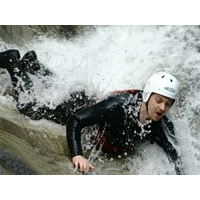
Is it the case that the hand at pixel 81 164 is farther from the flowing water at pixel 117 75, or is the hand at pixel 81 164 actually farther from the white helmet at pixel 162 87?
the white helmet at pixel 162 87

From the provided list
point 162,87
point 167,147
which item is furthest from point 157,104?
point 167,147

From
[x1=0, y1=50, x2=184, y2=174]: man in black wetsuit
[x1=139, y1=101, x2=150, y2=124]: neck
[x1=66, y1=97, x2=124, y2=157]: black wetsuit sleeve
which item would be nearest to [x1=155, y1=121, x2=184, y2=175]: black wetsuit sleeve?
[x1=0, y1=50, x2=184, y2=174]: man in black wetsuit

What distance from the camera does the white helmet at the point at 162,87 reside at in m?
1.58

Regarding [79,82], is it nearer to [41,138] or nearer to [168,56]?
[41,138]

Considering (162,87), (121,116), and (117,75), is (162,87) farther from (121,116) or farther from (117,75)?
(117,75)

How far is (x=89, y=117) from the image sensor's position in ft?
5.06

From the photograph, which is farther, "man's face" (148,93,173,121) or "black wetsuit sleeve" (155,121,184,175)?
"black wetsuit sleeve" (155,121,184,175)

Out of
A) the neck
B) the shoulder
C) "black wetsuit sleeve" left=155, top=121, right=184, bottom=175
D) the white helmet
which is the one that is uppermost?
the white helmet

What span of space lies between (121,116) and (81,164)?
0.93ft

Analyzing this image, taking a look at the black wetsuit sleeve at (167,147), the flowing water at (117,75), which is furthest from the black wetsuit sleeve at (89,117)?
the black wetsuit sleeve at (167,147)

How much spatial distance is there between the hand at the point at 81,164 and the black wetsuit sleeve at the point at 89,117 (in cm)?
2

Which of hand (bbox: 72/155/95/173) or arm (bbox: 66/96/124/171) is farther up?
arm (bbox: 66/96/124/171)

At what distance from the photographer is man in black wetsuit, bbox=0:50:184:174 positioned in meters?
1.54

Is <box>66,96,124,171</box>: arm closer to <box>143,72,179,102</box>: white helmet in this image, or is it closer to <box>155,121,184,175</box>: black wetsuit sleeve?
<box>143,72,179,102</box>: white helmet
